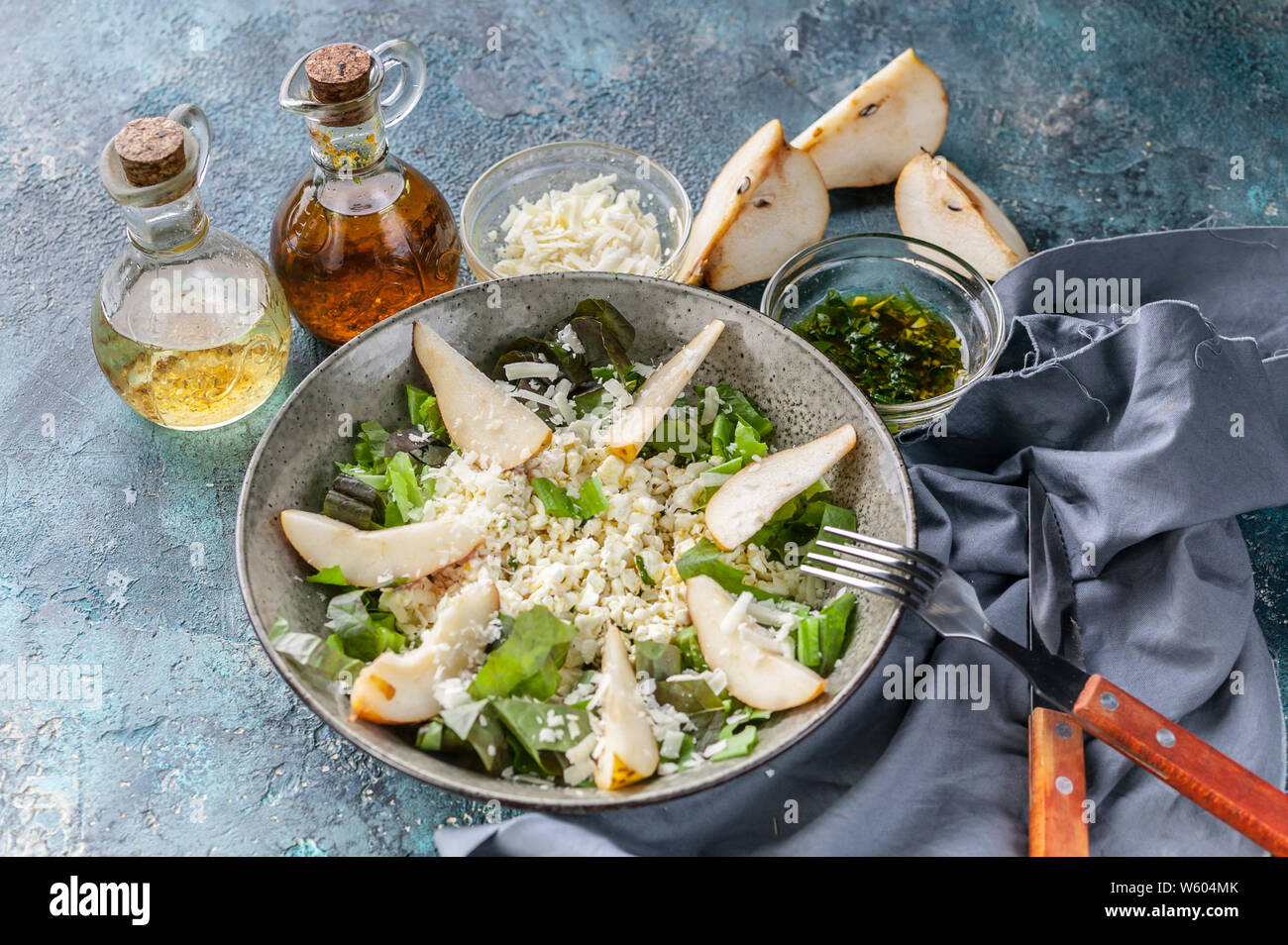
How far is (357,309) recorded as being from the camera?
201cm

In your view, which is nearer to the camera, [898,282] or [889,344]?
[889,344]

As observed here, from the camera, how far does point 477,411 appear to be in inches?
67.9

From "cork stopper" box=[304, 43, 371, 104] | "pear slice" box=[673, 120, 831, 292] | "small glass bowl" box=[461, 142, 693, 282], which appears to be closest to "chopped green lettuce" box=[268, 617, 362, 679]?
"cork stopper" box=[304, 43, 371, 104]

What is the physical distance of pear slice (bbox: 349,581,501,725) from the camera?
1.41m

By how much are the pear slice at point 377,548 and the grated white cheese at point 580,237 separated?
2.18 ft

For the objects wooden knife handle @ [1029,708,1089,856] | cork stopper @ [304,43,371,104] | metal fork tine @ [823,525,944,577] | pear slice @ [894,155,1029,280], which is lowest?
wooden knife handle @ [1029,708,1089,856]

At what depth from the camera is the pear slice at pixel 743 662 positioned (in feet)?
4.78

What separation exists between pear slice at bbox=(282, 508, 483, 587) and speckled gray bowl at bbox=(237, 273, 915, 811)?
0.04m

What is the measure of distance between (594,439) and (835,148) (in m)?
0.97

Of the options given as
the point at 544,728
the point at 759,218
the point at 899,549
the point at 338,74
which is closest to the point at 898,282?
the point at 759,218

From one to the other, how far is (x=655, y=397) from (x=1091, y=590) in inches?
28.7

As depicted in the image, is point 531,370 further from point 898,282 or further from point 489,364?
point 898,282

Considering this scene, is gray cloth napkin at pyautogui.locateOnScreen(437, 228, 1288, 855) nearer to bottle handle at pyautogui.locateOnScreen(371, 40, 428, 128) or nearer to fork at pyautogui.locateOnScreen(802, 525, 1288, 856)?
fork at pyautogui.locateOnScreen(802, 525, 1288, 856)

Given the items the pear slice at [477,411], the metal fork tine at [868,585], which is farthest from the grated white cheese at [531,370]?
the metal fork tine at [868,585]
